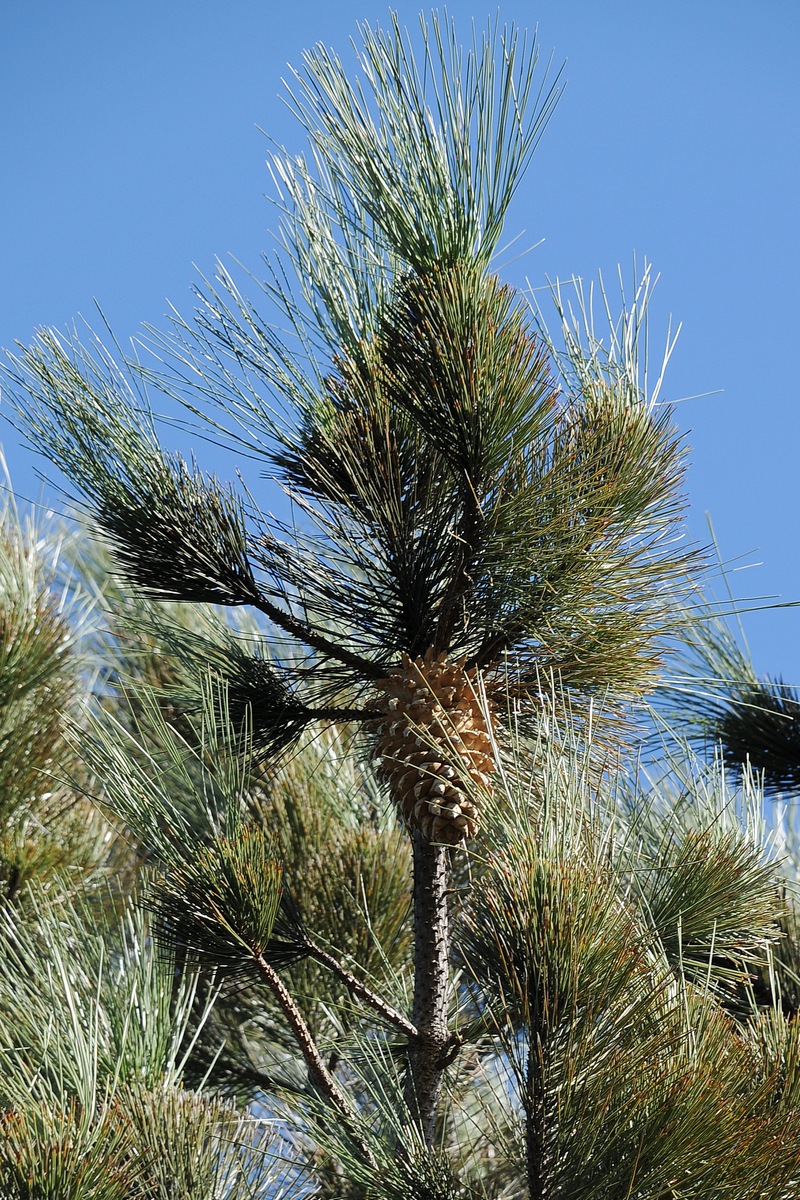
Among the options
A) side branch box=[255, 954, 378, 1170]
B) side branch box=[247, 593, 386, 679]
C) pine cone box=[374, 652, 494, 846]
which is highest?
side branch box=[247, 593, 386, 679]

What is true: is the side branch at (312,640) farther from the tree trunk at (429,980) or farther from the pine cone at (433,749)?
the tree trunk at (429,980)

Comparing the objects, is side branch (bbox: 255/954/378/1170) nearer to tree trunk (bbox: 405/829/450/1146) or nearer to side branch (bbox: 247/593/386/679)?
tree trunk (bbox: 405/829/450/1146)

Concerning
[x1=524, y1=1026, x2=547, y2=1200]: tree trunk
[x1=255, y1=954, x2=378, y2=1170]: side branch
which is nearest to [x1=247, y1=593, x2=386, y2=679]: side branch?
[x1=255, y1=954, x2=378, y2=1170]: side branch

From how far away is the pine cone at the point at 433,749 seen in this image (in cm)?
138

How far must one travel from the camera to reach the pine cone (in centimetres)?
138

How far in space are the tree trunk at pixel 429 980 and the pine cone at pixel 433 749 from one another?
0.10 meters

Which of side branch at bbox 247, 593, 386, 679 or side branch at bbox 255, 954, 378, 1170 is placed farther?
side branch at bbox 247, 593, 386, 679

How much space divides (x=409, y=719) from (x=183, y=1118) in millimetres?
507

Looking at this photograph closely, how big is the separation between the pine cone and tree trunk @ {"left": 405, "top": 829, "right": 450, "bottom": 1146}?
0.32 feet

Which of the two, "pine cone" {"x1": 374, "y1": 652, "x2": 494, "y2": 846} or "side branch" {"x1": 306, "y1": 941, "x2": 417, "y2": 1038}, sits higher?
"pine cone" {"x1": 374, "y1": 652, "x2": 494, "y2": 846}

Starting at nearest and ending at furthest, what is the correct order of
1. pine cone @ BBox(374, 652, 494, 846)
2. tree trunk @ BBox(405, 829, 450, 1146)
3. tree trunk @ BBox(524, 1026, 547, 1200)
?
tree trunk @ BBox(524, 1026, 547, 1200), pine cone @ BBox(374, 652, 494, 846), tree trunk @ BBox(405, 829, 450, 1146)

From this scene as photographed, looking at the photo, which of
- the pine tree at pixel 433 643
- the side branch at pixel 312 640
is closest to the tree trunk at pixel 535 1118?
the pine tree at pixel 433 643

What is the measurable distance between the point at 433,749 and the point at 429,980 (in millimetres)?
336

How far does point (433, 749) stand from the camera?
136 centimetres
